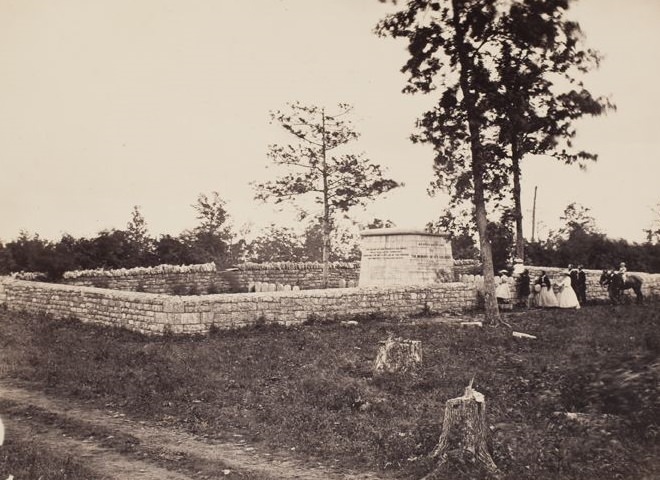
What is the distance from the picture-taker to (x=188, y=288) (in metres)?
22.8

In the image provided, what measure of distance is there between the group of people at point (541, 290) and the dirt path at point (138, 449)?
12897 millimetres

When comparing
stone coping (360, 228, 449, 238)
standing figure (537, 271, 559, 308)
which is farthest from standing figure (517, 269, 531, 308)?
stone coping (360, 228, 449, 238)

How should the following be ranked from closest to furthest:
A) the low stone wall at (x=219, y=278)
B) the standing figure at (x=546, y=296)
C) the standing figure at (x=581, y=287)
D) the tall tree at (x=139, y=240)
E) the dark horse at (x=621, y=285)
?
the standing figure at (x=546, y=296)
the dark horse at (x=621, y=285)
the standing figure at (x=581, y=287)
the low stone wall at (x=219, y=278)
the tall tree at (x=139, y=240)

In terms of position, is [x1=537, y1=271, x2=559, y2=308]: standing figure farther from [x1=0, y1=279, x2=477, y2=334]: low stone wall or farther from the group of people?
[x1=0, y1=279, x2=477, y2=334]: low stone wall

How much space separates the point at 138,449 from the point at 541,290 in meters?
15.6

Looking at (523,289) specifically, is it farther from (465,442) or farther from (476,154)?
(465,442)

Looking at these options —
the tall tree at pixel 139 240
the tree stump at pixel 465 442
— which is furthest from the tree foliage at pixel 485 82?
the tall tree at pixel 139 240

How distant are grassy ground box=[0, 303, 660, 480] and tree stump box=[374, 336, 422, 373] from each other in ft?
0.74

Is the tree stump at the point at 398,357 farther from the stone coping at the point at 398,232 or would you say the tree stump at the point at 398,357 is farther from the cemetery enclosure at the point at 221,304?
the stone coping at the point at 398,232

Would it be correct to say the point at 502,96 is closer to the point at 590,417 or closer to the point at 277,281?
the point at 590,417

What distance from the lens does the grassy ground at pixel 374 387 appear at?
623cm

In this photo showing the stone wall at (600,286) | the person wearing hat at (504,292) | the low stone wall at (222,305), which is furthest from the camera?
the stone wall at (600,286)

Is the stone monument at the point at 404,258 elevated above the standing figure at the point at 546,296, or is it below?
above

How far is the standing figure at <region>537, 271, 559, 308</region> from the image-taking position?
736 inches
